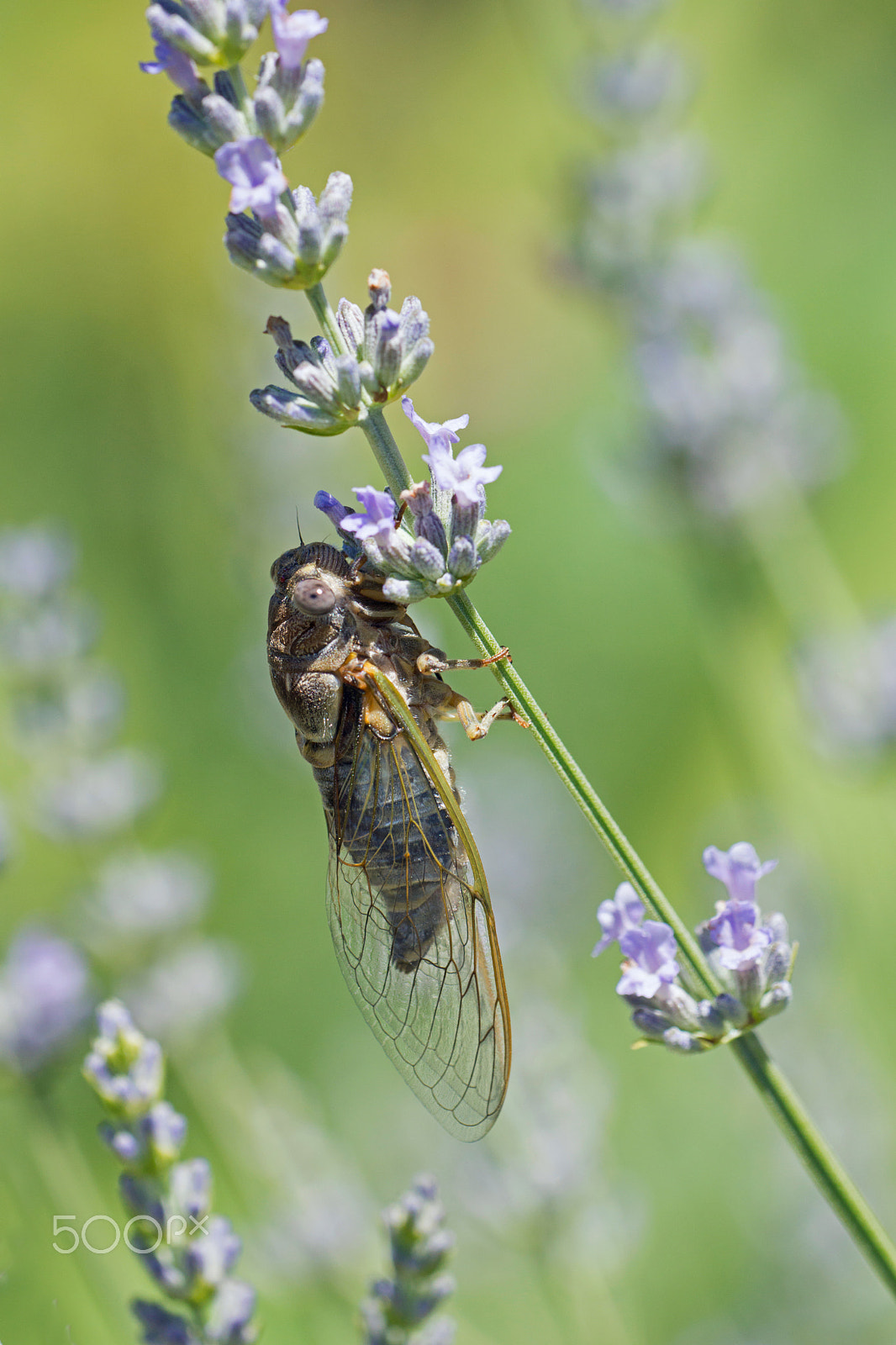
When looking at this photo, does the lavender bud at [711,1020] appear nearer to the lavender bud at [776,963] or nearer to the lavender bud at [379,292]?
the lavender bud at [776,963]

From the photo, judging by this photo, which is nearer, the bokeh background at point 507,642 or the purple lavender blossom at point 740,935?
the purple lavender blossom at point 740,935

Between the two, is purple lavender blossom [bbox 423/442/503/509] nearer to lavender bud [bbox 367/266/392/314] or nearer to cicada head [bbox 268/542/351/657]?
lavender bud [bbox 367/266/392/314]

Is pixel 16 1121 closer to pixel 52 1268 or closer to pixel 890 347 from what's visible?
pixel 52 1268

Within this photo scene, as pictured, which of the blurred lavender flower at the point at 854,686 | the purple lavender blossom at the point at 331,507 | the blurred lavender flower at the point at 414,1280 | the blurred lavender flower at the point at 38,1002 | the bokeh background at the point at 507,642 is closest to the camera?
the blurred lavender flower at the point at 414,1280

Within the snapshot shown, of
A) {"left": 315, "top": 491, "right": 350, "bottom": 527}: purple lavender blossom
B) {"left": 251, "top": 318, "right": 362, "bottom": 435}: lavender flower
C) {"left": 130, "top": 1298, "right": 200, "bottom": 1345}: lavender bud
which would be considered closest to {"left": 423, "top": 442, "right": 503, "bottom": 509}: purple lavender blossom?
{"left": 251, "top": 318, "right": 362, "bottom": 435}: lavender flower

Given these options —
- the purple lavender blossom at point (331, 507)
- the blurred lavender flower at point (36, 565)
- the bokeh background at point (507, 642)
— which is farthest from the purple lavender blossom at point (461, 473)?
the blurred lavender flower at point (36, 565)

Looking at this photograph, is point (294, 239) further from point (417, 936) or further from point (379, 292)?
point (417, 936)

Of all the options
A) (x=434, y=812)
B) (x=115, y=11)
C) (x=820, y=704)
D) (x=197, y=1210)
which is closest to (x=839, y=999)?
(x=820, y=704)
